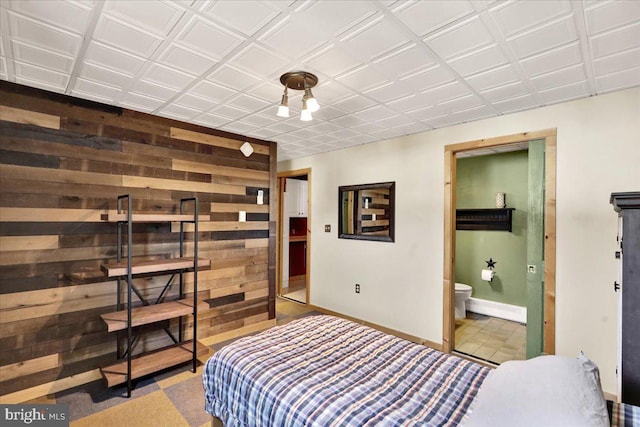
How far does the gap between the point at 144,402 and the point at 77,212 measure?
156cm

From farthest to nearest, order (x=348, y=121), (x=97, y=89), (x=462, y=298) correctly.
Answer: (x=462, y=298), (x=348, y=121), (x=97, y=89)

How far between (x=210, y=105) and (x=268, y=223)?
1.64 metres

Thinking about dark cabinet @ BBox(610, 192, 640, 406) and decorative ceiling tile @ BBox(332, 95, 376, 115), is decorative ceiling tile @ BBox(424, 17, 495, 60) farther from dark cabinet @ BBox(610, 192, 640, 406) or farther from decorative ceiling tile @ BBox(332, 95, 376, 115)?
dark cabinet @ BBox(610, 192, 640, 406)

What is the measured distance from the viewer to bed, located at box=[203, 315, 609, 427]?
103 cm

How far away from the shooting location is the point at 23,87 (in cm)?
221

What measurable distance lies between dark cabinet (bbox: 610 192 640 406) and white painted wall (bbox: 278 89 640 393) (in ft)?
4.40

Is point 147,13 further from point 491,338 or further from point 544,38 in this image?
point 491,338

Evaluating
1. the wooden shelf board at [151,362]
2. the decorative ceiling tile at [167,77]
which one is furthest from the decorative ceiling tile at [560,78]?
the wooden shelf board at [151,362]

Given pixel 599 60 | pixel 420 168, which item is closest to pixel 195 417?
pixel 420 168

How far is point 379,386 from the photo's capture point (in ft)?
4.64

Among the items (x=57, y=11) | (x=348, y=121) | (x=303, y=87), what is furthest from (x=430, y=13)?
(x=57, y=11)

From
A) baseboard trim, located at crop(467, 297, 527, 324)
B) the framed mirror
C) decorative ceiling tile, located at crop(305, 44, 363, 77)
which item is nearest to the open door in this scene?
the framed mirror

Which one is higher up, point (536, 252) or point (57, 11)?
point (57, 11)

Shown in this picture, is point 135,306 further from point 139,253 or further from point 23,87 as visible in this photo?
point 23,87
